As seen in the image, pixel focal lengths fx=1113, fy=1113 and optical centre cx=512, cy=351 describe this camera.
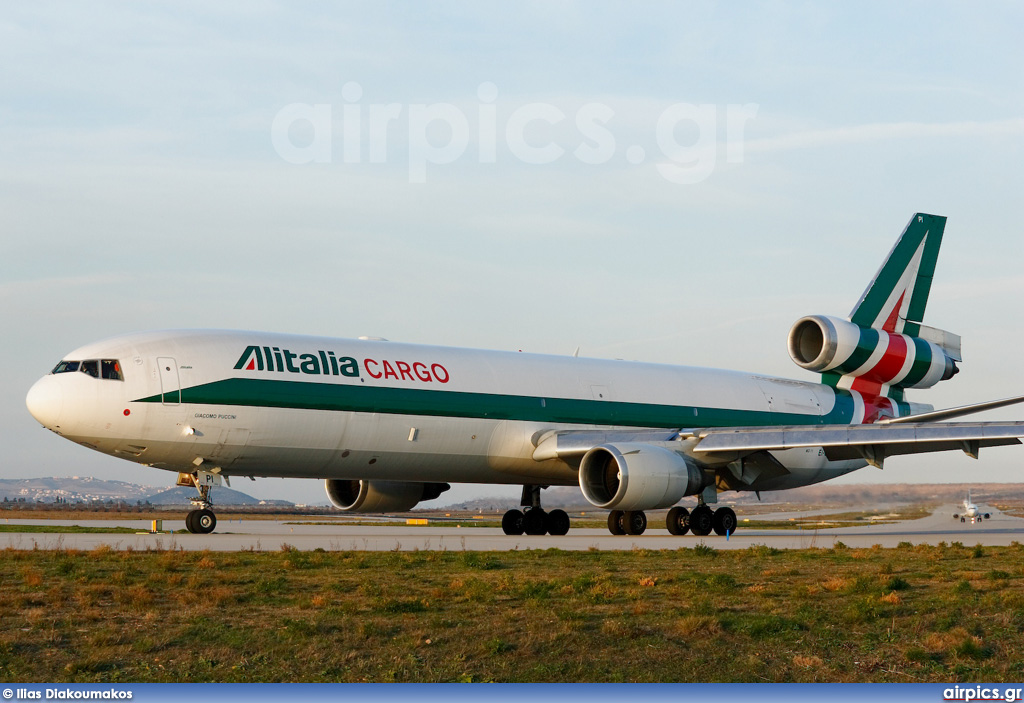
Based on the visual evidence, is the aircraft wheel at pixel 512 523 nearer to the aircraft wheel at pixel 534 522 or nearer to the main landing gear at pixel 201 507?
the aircraft wheel at pixel 534 522

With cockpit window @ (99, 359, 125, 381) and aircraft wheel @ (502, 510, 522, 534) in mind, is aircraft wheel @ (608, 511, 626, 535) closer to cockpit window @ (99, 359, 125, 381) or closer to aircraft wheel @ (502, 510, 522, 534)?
aircraft wheel @ (502, 510, 522, 534)

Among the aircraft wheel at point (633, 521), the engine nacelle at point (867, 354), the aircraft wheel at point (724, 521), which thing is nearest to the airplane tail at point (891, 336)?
the engine nacelle at point (867, 354)

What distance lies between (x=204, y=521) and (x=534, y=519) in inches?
383

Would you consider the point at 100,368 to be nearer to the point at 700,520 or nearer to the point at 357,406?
the point at 357,406

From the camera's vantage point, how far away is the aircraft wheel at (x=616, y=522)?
27500 millimetres

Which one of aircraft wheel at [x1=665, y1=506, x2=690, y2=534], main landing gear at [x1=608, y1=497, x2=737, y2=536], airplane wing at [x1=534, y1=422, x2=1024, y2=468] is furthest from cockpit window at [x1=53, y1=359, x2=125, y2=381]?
aircraft wheel at [x1=665, y1=506, x2=690, y2=534]

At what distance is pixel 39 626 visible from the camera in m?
11.1

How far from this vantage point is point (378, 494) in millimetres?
28625

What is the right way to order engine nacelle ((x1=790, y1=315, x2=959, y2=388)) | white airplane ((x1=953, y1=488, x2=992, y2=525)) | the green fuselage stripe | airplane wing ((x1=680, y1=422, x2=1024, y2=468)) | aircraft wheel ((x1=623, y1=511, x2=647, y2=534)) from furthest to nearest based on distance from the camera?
white airplane ((x1=953, y1=488, x2=992, y2=525)) < engine nacelle ((x1=790, y1=315, x2=959, y2=388)) < aircraft wheel ((x1=623, y1=511, x2=647, y2=534)) < airplane wing ((x1=680, y1=422, x2=1024, y2=468)) < the green fuselage stripe

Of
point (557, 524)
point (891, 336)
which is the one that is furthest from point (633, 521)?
point (891, 336)

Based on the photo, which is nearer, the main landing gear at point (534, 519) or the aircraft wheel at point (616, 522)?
the aircraft wheel at point (616, 522)

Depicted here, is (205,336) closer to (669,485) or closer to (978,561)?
(669,485)

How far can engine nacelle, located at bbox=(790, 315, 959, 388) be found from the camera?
32000 mm

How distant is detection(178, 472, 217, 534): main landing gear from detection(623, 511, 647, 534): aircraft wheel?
32.3 feet
